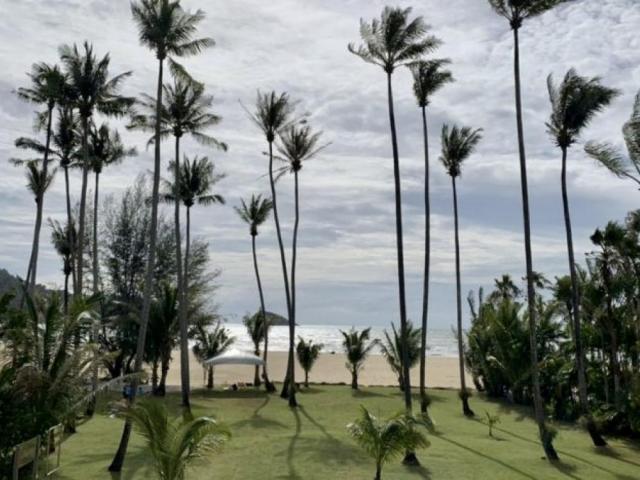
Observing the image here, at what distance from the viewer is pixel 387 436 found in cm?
1254

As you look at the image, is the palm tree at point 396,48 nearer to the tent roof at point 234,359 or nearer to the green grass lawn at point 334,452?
the green grass lawn at point 334,452

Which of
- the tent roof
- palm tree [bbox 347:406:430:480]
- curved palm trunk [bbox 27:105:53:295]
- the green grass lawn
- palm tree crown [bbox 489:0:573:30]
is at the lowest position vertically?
the green grass lawn

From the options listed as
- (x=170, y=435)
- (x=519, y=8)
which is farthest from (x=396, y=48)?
(x=170, y=435)

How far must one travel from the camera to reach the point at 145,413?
10477mm

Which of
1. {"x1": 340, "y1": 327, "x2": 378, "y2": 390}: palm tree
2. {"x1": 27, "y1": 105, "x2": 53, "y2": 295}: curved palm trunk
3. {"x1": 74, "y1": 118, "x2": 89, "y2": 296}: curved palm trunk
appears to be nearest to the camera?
{"x1": 74, "y1": 118, "x2": 89, "y2": 296}: curved palm trunk

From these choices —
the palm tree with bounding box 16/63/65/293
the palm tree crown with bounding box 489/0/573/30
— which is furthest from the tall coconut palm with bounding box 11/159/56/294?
the palm tree crown with bounding box 489/0/573/30

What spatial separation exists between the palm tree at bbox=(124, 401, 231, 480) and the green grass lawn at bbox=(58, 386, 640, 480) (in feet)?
5.19

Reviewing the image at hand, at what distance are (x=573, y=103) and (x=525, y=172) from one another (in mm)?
3205

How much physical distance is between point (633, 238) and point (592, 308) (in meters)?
3.21

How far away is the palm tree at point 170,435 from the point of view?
10250mm

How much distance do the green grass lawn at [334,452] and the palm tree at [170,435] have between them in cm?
158

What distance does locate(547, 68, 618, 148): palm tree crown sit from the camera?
1756cm

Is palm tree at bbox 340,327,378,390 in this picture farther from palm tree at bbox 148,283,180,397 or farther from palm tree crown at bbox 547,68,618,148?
palm tree crown at bbox 547,68,618,148

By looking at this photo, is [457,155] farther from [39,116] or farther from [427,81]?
[39,116]
